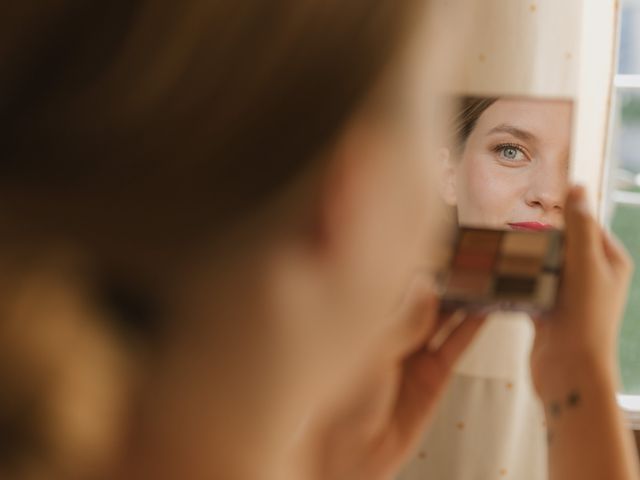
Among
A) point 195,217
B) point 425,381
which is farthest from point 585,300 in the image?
point 195,217

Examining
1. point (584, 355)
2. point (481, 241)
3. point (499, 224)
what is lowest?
point (584, 355)

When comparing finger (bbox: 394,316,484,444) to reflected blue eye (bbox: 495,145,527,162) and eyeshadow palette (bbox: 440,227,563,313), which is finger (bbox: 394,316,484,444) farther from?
reflected blue eye (bbox: 495,145,527,162)

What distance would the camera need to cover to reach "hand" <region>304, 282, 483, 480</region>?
62cm

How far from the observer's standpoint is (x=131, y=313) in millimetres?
282

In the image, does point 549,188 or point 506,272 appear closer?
point 506,272

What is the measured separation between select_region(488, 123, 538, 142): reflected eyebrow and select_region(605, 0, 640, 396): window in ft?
0.65

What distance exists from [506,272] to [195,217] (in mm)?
394

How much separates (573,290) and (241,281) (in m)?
0.38

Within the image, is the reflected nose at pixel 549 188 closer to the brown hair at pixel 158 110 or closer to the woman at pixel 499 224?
the woman at pixel 499 224

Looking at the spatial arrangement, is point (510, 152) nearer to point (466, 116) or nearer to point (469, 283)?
point (466, 116)

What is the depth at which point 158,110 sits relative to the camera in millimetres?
255

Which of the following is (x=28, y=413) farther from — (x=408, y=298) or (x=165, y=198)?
(x=408, y=298)

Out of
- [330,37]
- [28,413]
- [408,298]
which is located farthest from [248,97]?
[408,298]

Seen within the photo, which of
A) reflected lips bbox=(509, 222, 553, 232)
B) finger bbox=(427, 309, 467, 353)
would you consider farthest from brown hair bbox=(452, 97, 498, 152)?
finger bbox=(427, 309, 467, 353)
